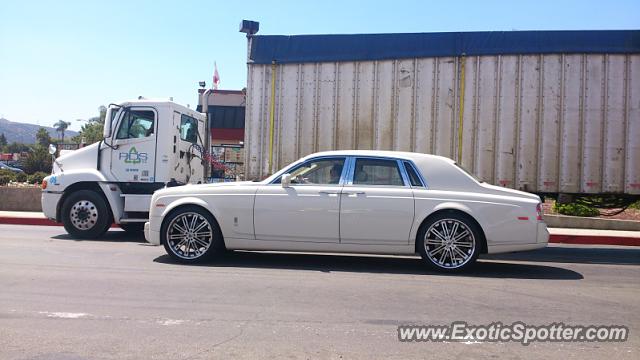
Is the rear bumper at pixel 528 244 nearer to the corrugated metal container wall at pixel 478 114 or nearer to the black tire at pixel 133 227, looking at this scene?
the corrugated metal container wall at pixel 478 114

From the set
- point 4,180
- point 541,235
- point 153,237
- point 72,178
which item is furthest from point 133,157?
point 4,180

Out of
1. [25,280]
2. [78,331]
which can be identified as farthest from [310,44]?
[78,331]

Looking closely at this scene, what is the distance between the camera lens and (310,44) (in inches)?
390

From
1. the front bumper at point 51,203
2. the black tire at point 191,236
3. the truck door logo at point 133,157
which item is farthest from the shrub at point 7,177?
the black tire at point 191,236

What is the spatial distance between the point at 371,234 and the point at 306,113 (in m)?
3.53

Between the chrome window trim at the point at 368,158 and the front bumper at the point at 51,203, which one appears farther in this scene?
the front bumper at the point at 51,203

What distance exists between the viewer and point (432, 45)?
9492 millimetres

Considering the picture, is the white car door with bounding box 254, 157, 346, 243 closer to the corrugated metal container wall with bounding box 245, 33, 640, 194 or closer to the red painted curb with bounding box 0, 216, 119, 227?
the corrugated metal container wall with bounding box 245, 33, 640, 194

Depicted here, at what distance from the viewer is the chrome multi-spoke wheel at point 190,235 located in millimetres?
7328

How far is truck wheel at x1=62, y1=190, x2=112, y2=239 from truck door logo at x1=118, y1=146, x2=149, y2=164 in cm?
78

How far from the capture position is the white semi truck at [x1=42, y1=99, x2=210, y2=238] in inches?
392

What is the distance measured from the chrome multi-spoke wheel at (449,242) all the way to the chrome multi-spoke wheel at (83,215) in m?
5.95

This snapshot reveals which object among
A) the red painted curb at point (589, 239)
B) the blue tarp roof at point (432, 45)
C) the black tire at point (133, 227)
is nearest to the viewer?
the blue tarp roof at point (432, 45)

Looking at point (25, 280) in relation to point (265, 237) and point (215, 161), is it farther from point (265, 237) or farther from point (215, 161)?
point (215, 161)
